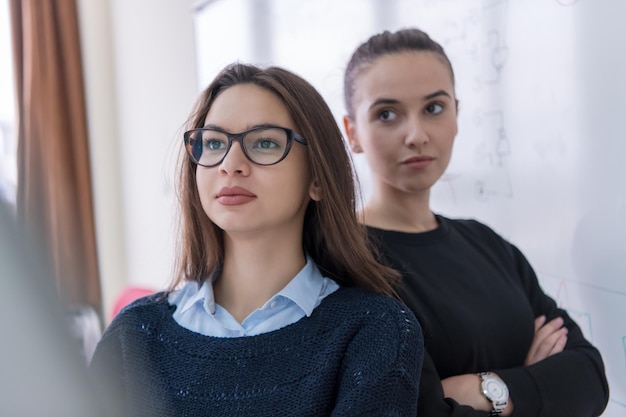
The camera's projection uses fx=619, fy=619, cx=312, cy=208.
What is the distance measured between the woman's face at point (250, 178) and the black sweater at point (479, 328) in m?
0.24

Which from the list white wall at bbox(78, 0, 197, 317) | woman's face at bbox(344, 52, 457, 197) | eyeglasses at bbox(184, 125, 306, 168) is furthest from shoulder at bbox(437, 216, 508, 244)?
white wall at bbox(78, 0, 197, 317)

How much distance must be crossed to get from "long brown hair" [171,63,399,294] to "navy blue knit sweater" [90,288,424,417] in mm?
66

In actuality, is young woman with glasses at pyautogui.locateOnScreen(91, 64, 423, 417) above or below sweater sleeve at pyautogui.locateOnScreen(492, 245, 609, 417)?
above

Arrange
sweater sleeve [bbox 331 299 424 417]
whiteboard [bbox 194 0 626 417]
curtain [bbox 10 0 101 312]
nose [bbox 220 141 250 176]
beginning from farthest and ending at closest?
curtain [bbox 10 0 101 312], whiteboard [bbox 194 0 626 417], nose [bbox 220 141 250 176], sweater sleeve [bbox 331 299 424 417]

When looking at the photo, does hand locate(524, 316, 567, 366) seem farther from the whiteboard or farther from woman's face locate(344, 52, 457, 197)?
woman's face locate(344, 52, 457, 197)

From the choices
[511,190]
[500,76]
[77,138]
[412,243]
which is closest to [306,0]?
[500,76]

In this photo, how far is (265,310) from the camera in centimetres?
107

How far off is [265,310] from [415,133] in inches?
18.4

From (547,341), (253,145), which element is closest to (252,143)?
(253,145)

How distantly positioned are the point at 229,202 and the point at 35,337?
838mm

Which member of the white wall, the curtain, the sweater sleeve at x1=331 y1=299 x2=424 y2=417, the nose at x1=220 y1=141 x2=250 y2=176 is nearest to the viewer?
the sweater sleeve at x1=331 y1=299 x2=424 y2=417

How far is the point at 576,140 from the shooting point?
1407 mm

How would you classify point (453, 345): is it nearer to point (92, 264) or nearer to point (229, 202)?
point (229, 202)

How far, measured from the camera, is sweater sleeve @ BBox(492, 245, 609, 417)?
1.09m
